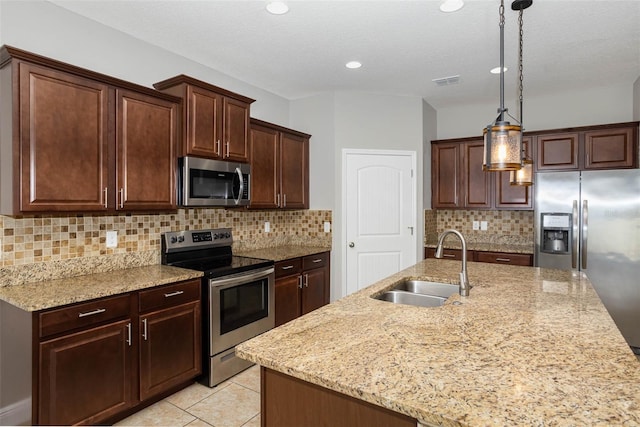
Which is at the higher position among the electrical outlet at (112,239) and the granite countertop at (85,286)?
the electrical outlet at (112,239)

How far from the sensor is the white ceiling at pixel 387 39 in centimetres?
253

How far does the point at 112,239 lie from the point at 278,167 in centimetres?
179

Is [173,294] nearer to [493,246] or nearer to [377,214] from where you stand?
[377,214]

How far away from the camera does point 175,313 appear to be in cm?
257

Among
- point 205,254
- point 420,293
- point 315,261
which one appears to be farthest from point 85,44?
point 420,293

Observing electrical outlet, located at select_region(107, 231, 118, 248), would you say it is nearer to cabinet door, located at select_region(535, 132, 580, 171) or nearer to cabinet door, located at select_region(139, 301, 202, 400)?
cabinet door, located at select_region(139, 301, 202, 400)

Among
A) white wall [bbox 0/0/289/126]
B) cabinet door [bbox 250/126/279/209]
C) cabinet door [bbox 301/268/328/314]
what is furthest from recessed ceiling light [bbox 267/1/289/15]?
cabinet door [bbox 301/268/328/314]

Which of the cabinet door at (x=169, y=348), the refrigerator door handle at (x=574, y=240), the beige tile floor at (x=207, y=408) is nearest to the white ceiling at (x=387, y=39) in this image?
the refrigerator door handle at (x=574, y=240)

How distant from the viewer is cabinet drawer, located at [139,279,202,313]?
2.39 metres

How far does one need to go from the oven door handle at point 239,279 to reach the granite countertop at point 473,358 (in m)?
1.25

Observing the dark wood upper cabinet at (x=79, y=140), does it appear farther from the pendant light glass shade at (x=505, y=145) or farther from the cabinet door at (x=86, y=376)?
the pendant light glass shade at (x=505, y=145)

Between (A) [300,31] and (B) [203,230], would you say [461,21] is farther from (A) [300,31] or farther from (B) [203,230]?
(B) [203,230]

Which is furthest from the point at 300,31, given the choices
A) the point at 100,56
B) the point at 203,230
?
the point at 203,230

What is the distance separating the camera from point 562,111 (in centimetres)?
437
